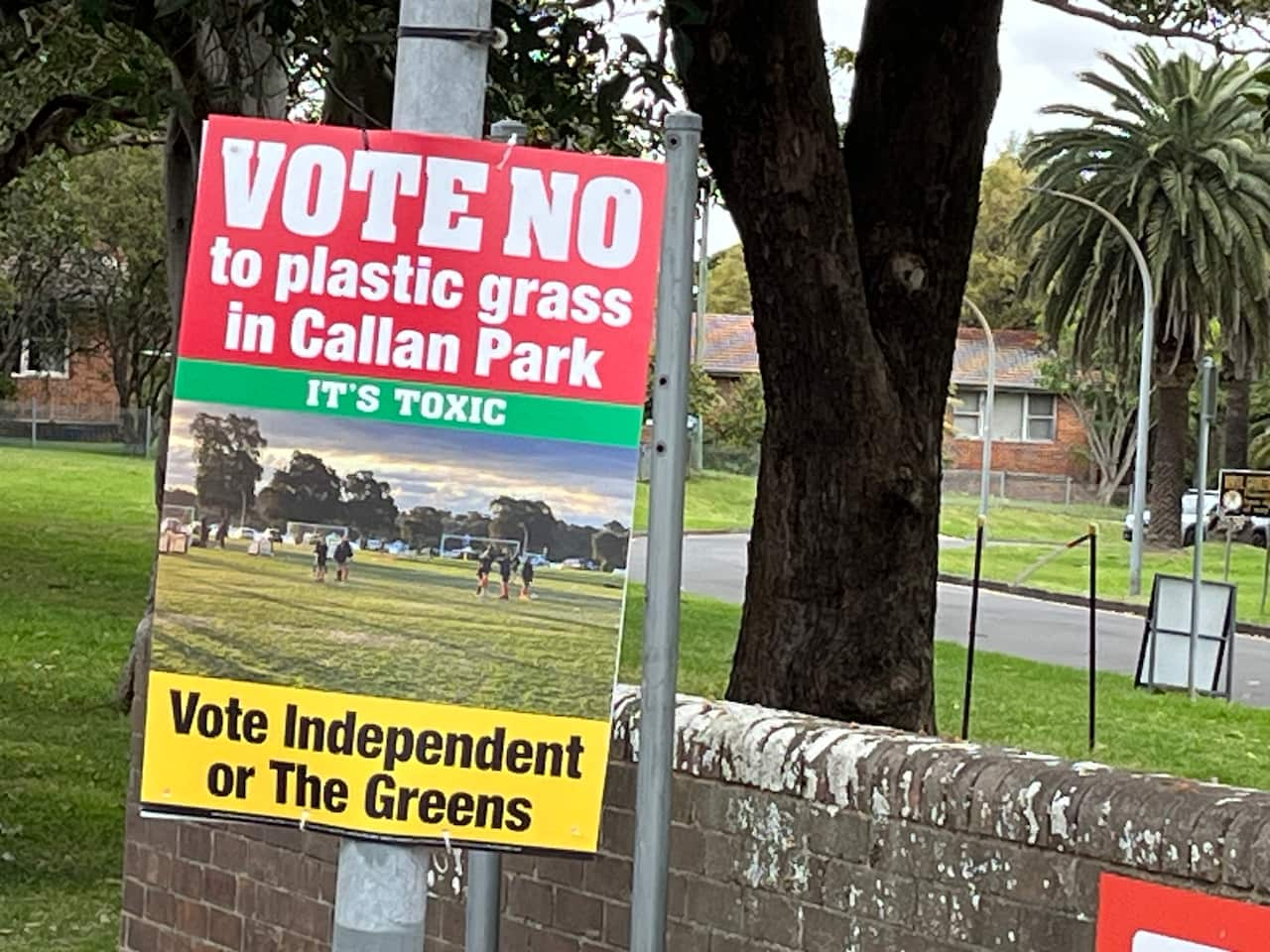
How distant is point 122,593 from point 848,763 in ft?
59.5

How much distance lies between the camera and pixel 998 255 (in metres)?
71.0

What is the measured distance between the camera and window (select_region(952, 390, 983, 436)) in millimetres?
68125

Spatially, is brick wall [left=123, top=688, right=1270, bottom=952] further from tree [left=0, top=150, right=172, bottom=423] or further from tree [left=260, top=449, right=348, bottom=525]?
tree [left=0, top=150, right=172, bottom=423]

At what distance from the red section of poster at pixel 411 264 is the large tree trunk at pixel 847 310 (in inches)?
150

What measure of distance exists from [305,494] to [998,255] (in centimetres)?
6947

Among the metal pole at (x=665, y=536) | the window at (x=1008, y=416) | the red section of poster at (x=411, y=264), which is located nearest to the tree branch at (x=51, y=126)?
the metal pole at (x=665, y=536)

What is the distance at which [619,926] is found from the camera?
499 centimetres

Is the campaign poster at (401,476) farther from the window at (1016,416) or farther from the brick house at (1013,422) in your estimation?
the window at (1016,416)

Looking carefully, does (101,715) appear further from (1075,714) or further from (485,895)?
(485,895)

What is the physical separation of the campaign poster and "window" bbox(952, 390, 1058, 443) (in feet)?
212

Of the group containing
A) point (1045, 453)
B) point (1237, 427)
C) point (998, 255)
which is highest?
point (998, 255)

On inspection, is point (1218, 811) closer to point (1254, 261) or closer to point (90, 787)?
point (90, 787)

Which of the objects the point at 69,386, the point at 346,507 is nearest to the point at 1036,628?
the point at 346,507

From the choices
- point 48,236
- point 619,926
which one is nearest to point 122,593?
point 619,926
